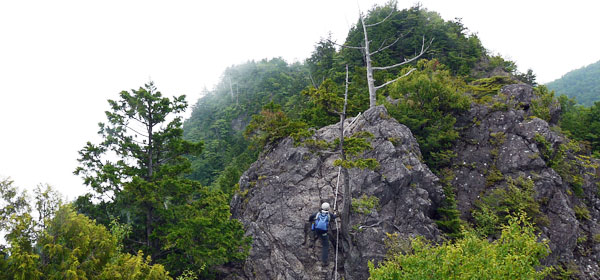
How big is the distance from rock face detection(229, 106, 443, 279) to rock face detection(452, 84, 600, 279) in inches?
117

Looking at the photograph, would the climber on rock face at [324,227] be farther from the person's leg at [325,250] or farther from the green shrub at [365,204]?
the green shrub at [365,204]

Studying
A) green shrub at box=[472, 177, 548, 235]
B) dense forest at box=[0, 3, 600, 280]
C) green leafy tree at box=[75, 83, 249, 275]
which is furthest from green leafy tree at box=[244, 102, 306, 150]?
green shrub at box=[472, 177, 548, 235]

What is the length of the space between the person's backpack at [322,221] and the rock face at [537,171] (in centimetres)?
687

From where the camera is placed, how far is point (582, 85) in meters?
71.1

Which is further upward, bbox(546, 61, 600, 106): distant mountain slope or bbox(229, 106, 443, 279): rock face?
bbox(546, 61, 600, 106): distant mountain slope

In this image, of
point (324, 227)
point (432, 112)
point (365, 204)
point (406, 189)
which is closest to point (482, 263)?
point (365, 204)

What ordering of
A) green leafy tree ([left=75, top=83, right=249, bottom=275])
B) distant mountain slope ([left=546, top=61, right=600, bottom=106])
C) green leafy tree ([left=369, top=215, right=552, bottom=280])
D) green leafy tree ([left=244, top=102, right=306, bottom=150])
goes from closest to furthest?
green leafy tree ([left=369, top=215, right=552, bottom=280])
green leafy tree ([left=75, top=83, right=249, bottom=275])
green leafy tree ([left=244, top=102, right=306, bottom=150])
distant mountain slope ([left=546, top=61, right=600, bottom=106])

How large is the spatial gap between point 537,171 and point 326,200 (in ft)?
32.5

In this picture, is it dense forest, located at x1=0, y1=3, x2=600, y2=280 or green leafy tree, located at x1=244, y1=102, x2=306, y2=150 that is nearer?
dense forest, located at x1=0, y1=3, x2=600, y2=280

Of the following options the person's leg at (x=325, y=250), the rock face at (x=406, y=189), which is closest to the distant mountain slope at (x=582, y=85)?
the rock face at (x=406, y=189)

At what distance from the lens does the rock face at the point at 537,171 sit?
41.1 feet

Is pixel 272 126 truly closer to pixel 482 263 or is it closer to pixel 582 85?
pixel 482 263

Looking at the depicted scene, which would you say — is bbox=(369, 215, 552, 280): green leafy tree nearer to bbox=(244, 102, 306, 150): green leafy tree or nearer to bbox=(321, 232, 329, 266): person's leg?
bbox=(321, 232, 329, 266): person's leg

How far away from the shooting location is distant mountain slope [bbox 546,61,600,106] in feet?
202
